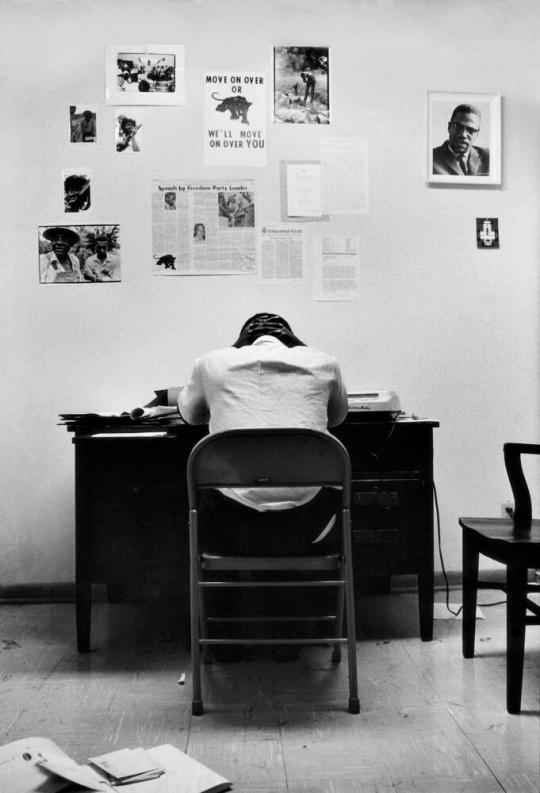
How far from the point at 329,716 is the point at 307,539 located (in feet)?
1.69

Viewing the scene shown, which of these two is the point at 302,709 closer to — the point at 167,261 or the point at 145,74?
the point at 167,261

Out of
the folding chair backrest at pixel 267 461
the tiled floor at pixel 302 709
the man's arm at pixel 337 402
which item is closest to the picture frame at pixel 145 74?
the man's arm at pixel 337 402

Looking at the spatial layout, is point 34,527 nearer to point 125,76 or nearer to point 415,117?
point 125,76

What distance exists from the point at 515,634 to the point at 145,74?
8.23 feet

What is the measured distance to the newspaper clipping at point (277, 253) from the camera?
10.3 ft

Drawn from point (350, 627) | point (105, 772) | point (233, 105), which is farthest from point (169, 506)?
point (233, 105)

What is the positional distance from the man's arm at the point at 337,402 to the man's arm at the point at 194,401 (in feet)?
1.30

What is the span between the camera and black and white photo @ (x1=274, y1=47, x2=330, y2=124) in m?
3.12

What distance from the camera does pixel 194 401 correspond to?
93.5 inches

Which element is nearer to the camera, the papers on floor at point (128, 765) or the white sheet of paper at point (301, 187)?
the papers on floor at point (128, 765)

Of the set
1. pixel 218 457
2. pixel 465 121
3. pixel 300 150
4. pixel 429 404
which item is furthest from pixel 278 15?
pixel 218 457

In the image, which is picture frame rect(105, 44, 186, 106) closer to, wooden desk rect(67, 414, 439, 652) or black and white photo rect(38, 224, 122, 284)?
black and white photo rect(38, 224, 122, 284)

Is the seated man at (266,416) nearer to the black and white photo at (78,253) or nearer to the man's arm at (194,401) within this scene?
the man's arm at (194,401)

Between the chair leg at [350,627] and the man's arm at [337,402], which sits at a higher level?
the man's arm at [337,402]
